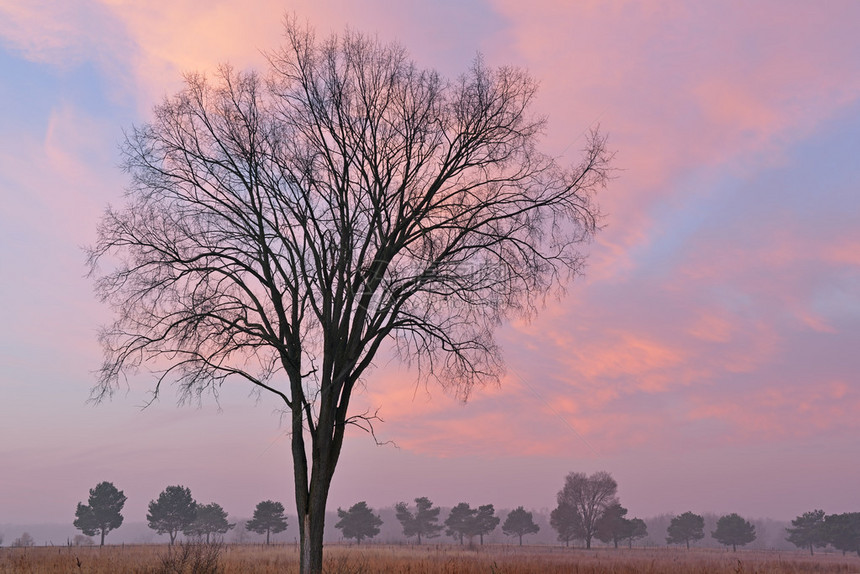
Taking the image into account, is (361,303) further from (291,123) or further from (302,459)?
(291,123)

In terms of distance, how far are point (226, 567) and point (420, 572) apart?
4476mm

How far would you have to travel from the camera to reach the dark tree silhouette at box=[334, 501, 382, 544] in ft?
273

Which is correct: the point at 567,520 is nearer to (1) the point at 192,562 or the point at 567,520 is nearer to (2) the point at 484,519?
(2) the point at 484,519

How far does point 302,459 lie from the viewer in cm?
1335

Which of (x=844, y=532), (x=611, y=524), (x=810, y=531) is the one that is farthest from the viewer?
(x=810, y=531)

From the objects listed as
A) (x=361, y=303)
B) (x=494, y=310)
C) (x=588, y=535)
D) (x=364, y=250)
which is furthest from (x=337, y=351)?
(x=588, y=535)

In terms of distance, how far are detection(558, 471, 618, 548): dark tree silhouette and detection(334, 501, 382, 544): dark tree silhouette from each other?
81.8ft

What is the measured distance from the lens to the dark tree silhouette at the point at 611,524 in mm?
77812

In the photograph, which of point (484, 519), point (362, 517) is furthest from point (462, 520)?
point (362, 517)

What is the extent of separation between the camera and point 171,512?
261 ft

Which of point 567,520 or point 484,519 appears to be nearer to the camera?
point 567,520

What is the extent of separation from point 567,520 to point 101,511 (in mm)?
58304

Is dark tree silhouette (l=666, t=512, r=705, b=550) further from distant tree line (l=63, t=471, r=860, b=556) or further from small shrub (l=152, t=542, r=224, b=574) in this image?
small shrub (l=152, t=542, r=224, b=574)

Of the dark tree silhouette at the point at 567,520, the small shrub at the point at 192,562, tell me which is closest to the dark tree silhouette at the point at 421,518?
the dark tree silhouette at the point at 567,520
